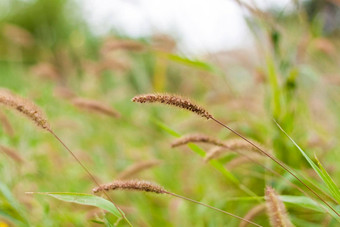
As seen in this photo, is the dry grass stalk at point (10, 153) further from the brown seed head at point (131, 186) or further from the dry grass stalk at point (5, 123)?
the brown seed head at point (131, 186)

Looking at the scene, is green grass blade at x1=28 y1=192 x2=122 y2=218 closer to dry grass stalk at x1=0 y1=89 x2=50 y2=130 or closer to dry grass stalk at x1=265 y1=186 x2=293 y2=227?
dry grass stalk at x1=0 y1=89 x2=50 y2=130

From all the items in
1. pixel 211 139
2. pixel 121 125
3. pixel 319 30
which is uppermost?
pixel 121 125

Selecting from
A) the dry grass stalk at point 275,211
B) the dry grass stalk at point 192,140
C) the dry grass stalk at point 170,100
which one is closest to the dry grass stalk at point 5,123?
the dry grass stalk at point 192,140

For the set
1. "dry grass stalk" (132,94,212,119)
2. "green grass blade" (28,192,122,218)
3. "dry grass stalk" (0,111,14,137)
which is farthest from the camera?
"dry grass stalk" (0,111,14,137)

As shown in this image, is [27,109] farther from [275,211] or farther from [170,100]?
[275,211]

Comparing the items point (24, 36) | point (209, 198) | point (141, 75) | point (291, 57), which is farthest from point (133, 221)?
point (24, 36)

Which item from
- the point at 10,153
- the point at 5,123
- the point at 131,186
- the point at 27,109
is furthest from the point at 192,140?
the point at 5,123

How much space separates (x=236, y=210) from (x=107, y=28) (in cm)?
614

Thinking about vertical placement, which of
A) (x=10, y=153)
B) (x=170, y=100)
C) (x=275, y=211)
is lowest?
(x=275, y=211)

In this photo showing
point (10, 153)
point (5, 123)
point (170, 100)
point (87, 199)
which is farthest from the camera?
point (5, 123)

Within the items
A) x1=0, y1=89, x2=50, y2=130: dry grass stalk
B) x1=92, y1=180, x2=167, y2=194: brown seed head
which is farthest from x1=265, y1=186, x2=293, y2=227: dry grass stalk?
x1=0, y1=89, x2=50, y2=130: dry grass stalk

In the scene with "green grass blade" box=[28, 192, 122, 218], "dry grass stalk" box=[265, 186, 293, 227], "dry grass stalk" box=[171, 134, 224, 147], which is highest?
"dry grass stalk" box=[171, 134, 224, 147]

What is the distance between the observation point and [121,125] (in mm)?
4082

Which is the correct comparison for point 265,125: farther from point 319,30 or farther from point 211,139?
point 211,139
